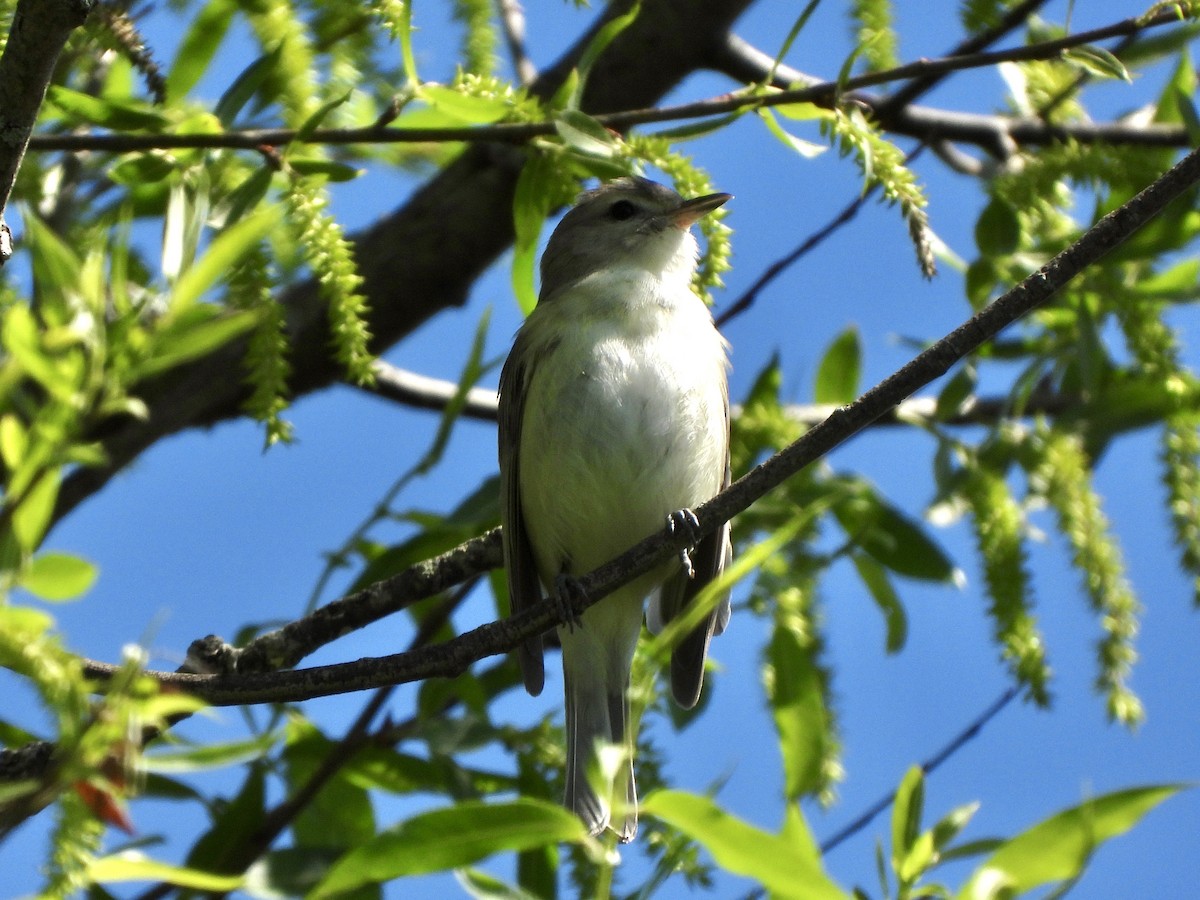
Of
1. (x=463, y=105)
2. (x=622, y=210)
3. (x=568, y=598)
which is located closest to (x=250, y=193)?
(x=463, y=105)

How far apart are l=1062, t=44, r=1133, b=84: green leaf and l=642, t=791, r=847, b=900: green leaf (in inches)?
75.3

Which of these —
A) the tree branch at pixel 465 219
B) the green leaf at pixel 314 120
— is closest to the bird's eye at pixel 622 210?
the tree branch at pixel 465 219

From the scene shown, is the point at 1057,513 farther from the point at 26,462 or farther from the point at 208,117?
the point at 26,462

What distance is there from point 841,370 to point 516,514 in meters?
1.18

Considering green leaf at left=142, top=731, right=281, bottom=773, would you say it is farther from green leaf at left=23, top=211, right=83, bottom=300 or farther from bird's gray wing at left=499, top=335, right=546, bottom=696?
green leaf at left=23, top=211, right=83, bottom=300

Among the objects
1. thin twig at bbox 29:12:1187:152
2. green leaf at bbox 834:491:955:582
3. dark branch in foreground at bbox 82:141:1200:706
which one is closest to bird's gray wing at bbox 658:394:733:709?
green leaf at bbox 834:491:955:582

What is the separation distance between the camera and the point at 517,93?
318 centimetres

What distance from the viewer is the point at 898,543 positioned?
4387mm

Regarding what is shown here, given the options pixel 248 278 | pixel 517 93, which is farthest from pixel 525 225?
pixel 248 278

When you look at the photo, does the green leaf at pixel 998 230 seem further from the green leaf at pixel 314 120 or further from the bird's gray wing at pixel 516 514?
the green leaf at pixel 314 120

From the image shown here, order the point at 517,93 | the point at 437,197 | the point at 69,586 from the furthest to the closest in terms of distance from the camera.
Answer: the point at 437,197, the point at 517,93, the point at 69,586

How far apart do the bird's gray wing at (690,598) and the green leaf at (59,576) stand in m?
2.37

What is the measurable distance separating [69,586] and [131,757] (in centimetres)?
26

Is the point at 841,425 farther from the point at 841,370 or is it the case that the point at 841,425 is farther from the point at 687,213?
the point at 687,213
